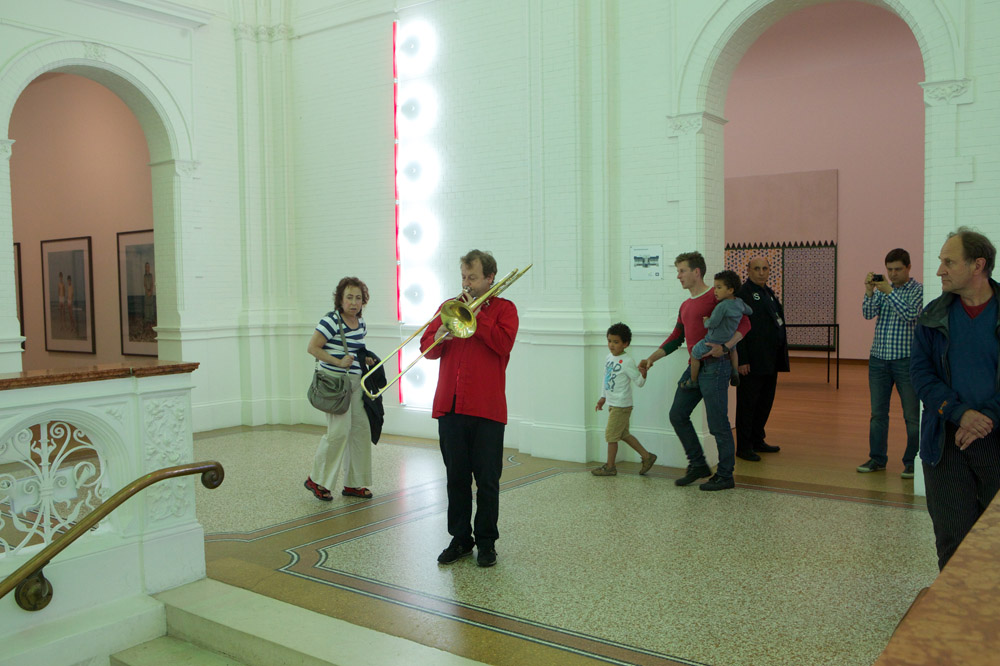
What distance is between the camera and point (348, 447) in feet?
18.3

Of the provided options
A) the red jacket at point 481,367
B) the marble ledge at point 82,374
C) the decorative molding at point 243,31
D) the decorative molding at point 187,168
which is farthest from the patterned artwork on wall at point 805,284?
the marble ledge at point 82,374

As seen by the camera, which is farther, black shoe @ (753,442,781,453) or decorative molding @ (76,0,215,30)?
decorative molding @ (76,0,215,30)

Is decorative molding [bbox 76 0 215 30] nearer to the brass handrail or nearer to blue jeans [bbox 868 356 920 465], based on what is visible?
the brass handrail

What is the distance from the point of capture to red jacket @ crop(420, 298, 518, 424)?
4047mm

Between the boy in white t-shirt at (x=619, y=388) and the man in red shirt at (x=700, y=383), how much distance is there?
13 centimetres

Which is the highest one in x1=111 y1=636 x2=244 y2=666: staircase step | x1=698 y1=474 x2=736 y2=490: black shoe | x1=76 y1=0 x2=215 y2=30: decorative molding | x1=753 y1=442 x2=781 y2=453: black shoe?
x1=76 y1=0 x2=215 y2=30: decorative molding

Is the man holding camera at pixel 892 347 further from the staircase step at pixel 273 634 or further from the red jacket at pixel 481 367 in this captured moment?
the staircase step at pixel 273 634

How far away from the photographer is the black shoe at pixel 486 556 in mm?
4133

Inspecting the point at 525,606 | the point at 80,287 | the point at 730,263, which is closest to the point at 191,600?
the point at 525,606

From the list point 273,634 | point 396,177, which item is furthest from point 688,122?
point 273,634

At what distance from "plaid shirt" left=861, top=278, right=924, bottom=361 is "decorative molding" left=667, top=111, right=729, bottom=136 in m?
1.76

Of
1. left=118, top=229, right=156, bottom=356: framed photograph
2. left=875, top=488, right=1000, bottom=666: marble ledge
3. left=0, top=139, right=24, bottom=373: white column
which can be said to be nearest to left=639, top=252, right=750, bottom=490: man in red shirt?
left=875, top=488, right=1000, bottom=666: marble ledge

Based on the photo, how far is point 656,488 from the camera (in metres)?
5.72

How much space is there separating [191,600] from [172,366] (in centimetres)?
111
